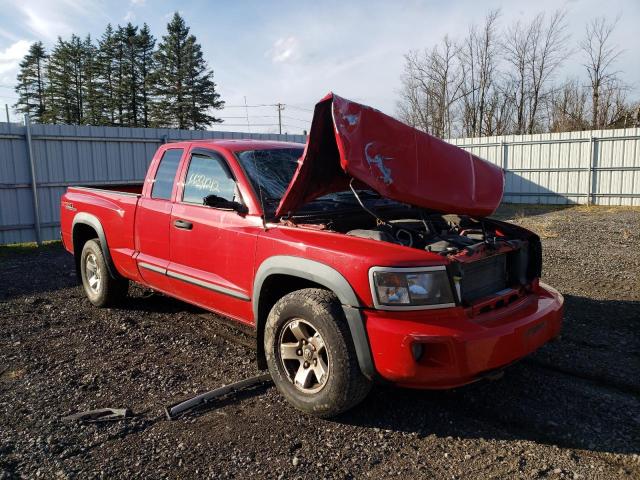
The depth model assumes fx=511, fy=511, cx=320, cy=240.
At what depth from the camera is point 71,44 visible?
4128 cm

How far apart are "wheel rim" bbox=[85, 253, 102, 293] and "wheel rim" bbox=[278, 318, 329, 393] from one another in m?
3.23

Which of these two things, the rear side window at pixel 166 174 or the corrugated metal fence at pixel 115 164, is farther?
the corrugated metal fence at pixel 115 164

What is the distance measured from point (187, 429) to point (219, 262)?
4.23 feet

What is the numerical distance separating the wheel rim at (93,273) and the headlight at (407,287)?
3.98 metres

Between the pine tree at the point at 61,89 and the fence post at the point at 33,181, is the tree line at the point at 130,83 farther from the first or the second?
the fence post at the point at 33,181

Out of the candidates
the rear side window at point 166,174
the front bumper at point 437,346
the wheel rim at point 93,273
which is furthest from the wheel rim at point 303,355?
the wheel rim at point 93,273

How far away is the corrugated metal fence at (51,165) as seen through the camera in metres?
10.7

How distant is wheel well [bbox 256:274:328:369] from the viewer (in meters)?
3.58

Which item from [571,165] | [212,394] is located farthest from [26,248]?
[571,165]

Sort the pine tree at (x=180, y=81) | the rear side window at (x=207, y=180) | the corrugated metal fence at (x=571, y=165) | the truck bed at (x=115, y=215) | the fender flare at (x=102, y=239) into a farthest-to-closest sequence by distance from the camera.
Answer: the pine tree at (x=180, y=81) → the corrugated metal fence at (x=571, y=165) → the fender flare at (x=102, y=239) → the truck bed at (x=115, y=215) → the rear side window at (x=207, y=180)

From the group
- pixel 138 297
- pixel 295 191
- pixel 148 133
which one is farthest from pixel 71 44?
pixel 295 191

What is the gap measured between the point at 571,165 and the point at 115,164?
15.2 metres

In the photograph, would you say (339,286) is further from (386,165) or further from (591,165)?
(591,165)

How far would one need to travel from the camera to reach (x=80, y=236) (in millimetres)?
6227
